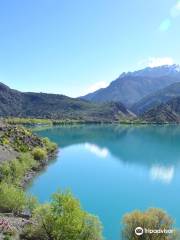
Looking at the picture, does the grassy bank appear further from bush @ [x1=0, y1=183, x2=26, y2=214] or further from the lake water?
the lake water

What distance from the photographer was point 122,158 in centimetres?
12131

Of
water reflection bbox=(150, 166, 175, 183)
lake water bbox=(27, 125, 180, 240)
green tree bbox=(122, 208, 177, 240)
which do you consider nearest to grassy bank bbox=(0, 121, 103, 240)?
green tree bbox=(122, 208, 177, 240)

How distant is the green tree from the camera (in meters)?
32.3

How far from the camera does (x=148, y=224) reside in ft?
108

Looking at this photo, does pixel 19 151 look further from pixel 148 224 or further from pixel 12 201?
pixel 148 224

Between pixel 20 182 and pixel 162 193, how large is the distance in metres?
28.1

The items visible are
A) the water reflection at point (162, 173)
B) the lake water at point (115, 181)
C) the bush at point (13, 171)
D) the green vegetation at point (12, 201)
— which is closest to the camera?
the green vegetation at point (12, 201)

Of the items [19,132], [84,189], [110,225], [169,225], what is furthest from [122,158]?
[169,225]

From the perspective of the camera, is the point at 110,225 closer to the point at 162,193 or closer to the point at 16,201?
the point at 16,201

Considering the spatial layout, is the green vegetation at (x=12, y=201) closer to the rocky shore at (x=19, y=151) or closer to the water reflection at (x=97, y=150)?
the rocky shore at (x=19, y=151)

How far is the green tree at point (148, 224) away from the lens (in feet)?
106

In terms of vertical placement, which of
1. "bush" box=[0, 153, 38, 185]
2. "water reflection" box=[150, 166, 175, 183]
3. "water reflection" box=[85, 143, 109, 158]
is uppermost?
"bush" box=[0, 153, 38, 185]

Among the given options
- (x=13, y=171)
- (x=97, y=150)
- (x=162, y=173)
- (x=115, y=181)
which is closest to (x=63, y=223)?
(x=13, y=171)

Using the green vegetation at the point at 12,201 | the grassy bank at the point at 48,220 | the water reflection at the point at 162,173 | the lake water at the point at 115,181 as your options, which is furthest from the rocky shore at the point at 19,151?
the water reflection at the point at 162,173
